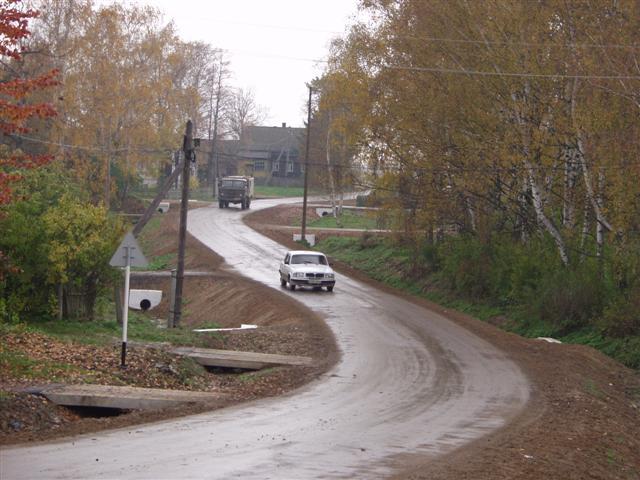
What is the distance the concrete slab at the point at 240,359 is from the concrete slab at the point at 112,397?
4598mm

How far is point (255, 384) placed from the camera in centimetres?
1814

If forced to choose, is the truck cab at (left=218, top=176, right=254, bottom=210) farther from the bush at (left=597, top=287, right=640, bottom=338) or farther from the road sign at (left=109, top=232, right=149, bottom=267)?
the road sign at (left=109, top=232, right=149, bottom=267)

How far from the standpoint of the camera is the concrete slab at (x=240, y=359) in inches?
812

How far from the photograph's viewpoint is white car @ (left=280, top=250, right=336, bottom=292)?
37.3 meters

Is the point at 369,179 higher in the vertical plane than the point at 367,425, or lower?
higher

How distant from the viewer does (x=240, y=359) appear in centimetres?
2089

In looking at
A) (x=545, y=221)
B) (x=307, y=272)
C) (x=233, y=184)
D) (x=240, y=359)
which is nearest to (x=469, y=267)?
(x=545, y=221)

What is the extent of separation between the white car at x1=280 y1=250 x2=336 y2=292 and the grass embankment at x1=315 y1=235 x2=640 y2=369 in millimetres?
4226

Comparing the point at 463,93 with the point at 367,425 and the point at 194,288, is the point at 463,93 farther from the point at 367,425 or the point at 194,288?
the point at 367,425

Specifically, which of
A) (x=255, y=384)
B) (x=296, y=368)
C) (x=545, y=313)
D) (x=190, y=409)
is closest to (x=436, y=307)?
(x=545, y=313)

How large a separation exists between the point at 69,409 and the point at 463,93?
68.3 feet

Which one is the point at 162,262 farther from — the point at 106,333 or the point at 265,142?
the point at 265,142

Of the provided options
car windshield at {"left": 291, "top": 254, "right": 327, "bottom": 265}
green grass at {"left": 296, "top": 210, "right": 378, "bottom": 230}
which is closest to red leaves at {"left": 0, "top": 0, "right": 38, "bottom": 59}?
car windshield at {"left": 291, "top": 254, "right": 327, "bottom": 265}

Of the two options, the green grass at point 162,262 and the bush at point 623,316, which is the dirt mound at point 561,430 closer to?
the bush at point 623,316
